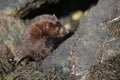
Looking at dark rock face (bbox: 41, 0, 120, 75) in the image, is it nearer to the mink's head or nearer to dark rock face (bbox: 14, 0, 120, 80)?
dark rock face (bbox: 14, 0, 120, 80)

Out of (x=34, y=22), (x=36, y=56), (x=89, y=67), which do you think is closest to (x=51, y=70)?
(x=89, y=67)

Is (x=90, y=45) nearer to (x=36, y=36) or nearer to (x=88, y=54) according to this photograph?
(x=88, y=54)

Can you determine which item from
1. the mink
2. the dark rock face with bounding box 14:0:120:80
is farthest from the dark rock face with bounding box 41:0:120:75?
the mink

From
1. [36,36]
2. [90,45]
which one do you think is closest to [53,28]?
[36,36]

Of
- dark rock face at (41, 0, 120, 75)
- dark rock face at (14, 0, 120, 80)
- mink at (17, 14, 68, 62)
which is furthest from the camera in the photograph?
mink at (17, 14, 68, 62)

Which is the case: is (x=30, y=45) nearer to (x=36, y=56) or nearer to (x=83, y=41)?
(x=36, y=56)

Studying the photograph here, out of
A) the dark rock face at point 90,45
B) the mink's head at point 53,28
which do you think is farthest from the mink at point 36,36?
the dark rock face at point 90,45
